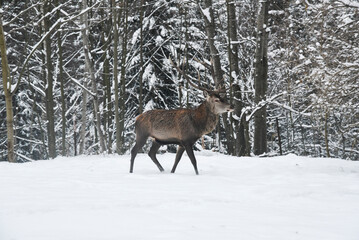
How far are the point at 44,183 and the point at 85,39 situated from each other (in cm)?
975

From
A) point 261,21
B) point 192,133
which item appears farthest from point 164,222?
point 261,21

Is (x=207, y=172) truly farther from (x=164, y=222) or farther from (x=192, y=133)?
(x=164, y=222)

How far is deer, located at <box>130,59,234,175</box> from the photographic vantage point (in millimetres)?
7711

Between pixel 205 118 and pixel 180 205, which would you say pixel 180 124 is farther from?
pixel 180 205

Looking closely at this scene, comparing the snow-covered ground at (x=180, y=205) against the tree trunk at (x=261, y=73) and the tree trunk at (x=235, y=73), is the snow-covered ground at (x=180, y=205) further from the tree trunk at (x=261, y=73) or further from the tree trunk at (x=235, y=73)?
the tree trunk at (x=235, y=73)

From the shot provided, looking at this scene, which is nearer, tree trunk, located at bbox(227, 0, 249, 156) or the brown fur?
the brown fur

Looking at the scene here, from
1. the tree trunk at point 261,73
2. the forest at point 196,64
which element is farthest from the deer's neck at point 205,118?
the tree trunk at point 261,73

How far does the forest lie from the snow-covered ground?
1934 millimetres

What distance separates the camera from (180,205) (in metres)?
4.43

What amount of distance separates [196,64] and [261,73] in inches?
220

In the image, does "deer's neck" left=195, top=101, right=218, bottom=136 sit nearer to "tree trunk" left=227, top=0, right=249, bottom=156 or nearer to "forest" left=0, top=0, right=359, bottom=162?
"forest" left=0, top=0, right=359, bottom=162

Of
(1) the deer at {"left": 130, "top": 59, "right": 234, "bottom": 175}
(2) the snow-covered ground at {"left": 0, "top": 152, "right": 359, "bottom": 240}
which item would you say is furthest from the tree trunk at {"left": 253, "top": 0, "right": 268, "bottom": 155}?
(2) the snow-covered ground at {"left": 0, "top": 152, "right": 359, "bottom": 240}

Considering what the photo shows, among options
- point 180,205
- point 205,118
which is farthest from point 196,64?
point 180,205

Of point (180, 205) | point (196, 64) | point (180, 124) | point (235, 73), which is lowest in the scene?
point (180, 205)
